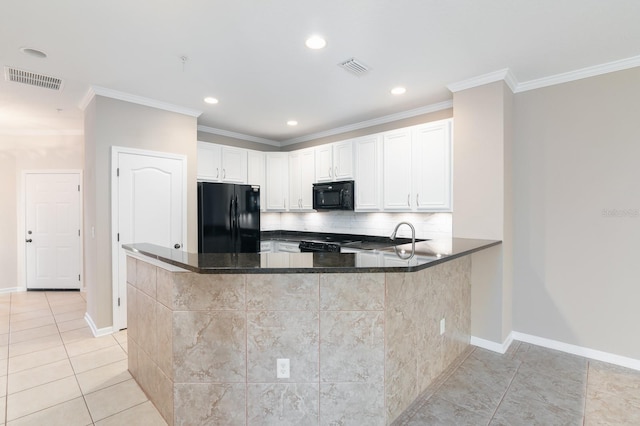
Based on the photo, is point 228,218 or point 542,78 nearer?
point 542,78

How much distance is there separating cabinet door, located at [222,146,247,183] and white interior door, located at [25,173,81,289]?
273 cm

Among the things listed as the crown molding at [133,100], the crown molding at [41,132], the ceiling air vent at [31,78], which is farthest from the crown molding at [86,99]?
the crown molding at [41,132]

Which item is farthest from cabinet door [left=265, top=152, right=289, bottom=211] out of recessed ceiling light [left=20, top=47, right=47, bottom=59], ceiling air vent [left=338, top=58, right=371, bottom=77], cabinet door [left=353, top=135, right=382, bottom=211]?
recessed ceiling light [left=20, top=47, right=47, bottom=59]

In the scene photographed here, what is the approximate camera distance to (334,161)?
4.64 m

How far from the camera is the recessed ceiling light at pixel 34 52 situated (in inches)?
101

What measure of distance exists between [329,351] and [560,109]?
10.1 ft

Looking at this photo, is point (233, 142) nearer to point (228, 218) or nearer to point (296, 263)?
point (228, 218)

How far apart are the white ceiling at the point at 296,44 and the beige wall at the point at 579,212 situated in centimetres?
34

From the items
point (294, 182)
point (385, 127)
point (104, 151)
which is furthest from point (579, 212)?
point (104, 151)

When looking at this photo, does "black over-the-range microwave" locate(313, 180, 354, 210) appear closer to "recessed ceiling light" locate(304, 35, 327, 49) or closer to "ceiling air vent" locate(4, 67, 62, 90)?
"recessed ceiling light" locate(304, 35, 327, 49)

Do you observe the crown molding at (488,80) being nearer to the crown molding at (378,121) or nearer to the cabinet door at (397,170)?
the crown molding at (378,121)

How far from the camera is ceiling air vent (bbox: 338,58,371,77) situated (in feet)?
9.08

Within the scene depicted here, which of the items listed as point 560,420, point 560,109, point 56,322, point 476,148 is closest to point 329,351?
point 560,420

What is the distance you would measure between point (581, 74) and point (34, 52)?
471 centimetres
